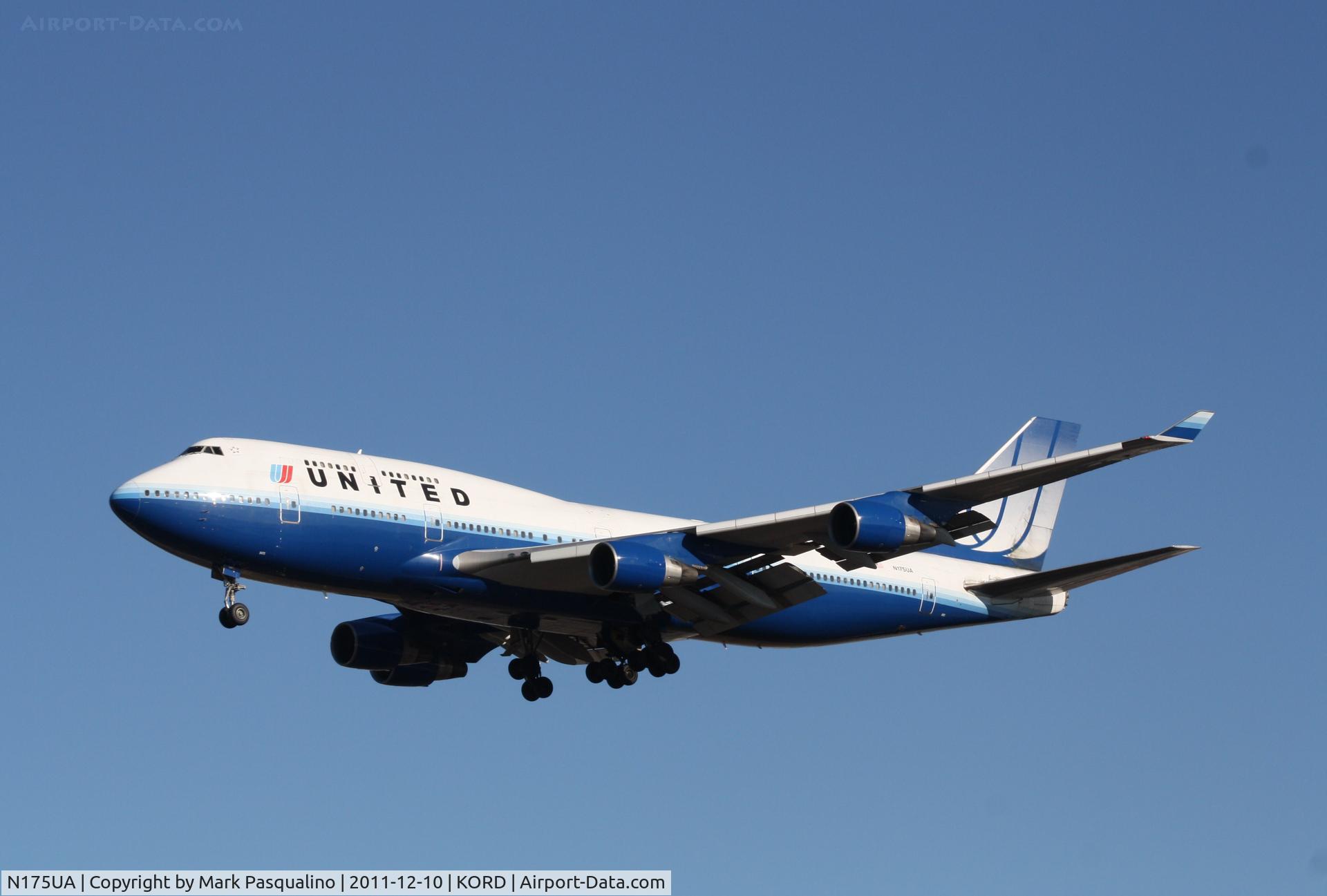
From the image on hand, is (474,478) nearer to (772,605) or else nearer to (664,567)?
(664,567)

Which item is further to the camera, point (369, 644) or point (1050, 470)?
point (369, 644)

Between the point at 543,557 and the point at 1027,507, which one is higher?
the point at 1027,507

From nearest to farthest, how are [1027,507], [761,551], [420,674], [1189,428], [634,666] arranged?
[1189,428] < [761,551] < [634,666] < [420,674] < [1027,507]

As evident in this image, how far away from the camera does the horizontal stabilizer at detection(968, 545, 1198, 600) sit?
130 feet

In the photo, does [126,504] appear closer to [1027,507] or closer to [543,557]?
[543,557]

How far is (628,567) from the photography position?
37.4 metres

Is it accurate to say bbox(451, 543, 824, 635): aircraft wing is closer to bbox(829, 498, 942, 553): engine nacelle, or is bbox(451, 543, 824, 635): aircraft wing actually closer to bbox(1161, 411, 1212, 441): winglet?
bbox(829, 498, 942, 553): engine nacelle

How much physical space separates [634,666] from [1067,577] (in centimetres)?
1122

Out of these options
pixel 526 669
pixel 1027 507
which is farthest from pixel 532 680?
pixel 1027 507

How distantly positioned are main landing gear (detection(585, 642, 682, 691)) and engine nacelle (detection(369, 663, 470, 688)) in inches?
175

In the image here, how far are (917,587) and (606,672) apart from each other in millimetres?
9036

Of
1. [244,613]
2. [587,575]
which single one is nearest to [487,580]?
[587,575]

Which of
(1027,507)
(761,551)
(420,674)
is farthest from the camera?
(1027,507)

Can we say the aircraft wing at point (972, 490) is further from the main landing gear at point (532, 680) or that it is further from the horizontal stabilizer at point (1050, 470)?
the main landing gear at point (532, 680)
